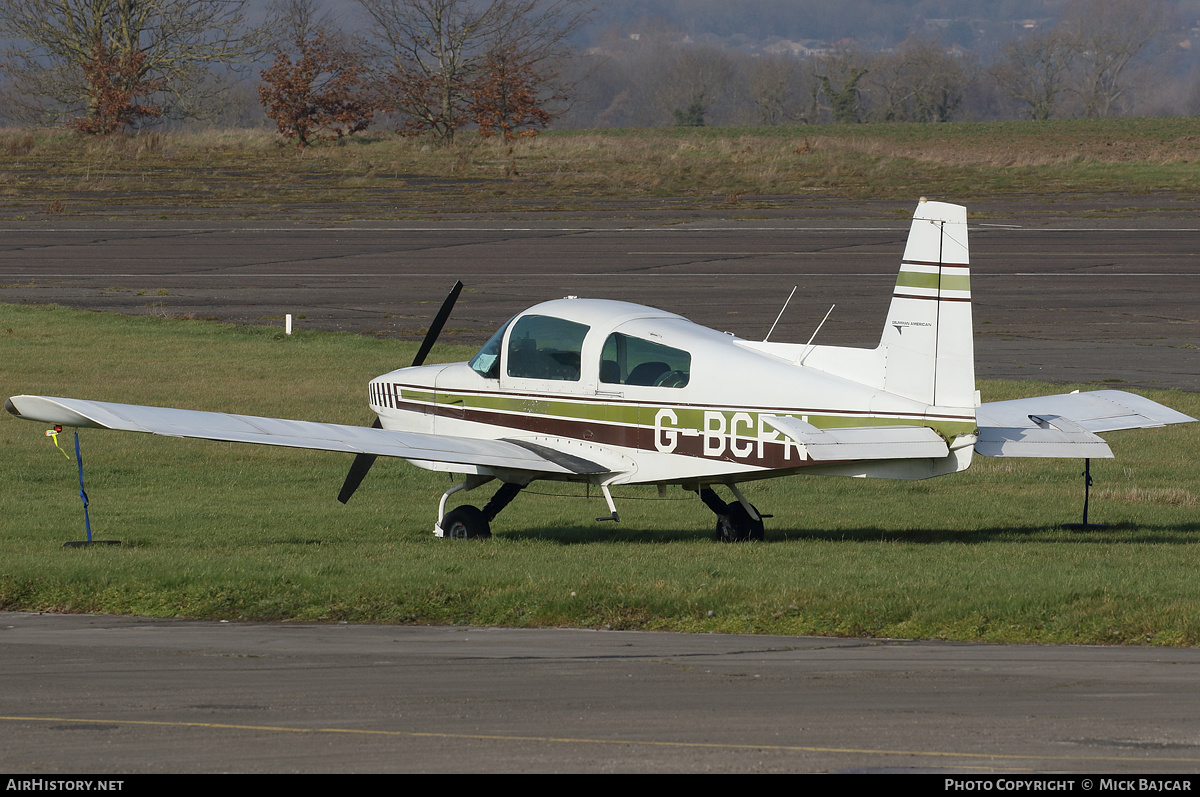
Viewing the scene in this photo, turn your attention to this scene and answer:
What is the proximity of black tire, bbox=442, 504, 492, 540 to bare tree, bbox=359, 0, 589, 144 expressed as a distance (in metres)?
64.7

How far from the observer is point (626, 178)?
2608 inches

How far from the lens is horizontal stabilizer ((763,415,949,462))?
10852 millimetres

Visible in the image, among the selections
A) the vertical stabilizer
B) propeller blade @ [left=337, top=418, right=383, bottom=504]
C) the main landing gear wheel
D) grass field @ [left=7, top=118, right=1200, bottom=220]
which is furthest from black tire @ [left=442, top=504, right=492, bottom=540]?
grass field @ [left=7, top=118, right=1200, bottom=220]

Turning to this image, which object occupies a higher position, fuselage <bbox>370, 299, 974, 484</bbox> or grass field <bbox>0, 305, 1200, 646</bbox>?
fuselage <bbox>370, 299, 974, 484</bbox>

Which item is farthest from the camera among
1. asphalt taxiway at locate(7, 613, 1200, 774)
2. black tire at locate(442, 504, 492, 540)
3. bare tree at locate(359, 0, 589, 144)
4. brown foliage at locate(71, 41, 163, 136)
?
bare tree at locate(359, 0, 589, 144)

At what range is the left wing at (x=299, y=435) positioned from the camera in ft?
36.3

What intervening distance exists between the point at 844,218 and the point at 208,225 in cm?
2330

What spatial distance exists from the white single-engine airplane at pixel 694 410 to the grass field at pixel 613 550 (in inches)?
30.4

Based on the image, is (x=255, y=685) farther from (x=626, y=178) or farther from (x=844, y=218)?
(x=626, y=178)

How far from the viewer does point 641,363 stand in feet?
40.7

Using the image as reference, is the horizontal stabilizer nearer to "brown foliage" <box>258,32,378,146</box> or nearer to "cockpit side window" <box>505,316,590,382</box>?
"cockpit side window" <box>505,316,590,382</box>

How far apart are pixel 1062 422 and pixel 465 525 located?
5.38 m

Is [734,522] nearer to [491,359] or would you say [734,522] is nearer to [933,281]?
[491,359]

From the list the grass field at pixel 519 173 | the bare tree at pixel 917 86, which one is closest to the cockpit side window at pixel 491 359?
the grass field at pixel 519 173
